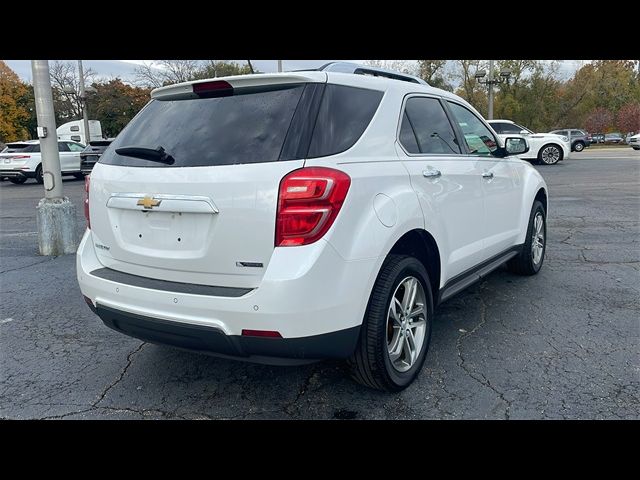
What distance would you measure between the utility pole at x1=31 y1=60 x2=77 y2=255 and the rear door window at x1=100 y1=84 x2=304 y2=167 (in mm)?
4120

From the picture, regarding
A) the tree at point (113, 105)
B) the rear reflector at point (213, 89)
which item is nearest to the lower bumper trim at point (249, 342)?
the rear reflector at point (213, 89)

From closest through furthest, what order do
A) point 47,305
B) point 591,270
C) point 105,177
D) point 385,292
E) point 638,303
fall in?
point 385,292, point 105,177, point 638,303, point 47,305, point 591,270

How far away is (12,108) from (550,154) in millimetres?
46691

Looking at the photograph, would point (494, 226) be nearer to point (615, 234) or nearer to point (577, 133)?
point (615, 234)

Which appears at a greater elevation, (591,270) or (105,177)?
(105,177)

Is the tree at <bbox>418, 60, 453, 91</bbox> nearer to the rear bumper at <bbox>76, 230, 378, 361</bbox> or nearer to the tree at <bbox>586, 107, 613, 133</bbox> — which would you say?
the tree at <bbox>586, 107, 613, 133</bbox>

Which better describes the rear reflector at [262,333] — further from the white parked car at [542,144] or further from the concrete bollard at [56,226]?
the white parked car at [542,144]

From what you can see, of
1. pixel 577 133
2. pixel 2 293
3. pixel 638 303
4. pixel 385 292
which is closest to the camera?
pixel 385 292

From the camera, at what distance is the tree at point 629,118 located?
178 ft

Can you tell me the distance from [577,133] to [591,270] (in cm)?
3672

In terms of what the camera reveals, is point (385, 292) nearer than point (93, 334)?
Yes

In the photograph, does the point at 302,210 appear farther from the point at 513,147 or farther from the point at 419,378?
the point at 513,147

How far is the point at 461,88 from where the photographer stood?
48719mm
